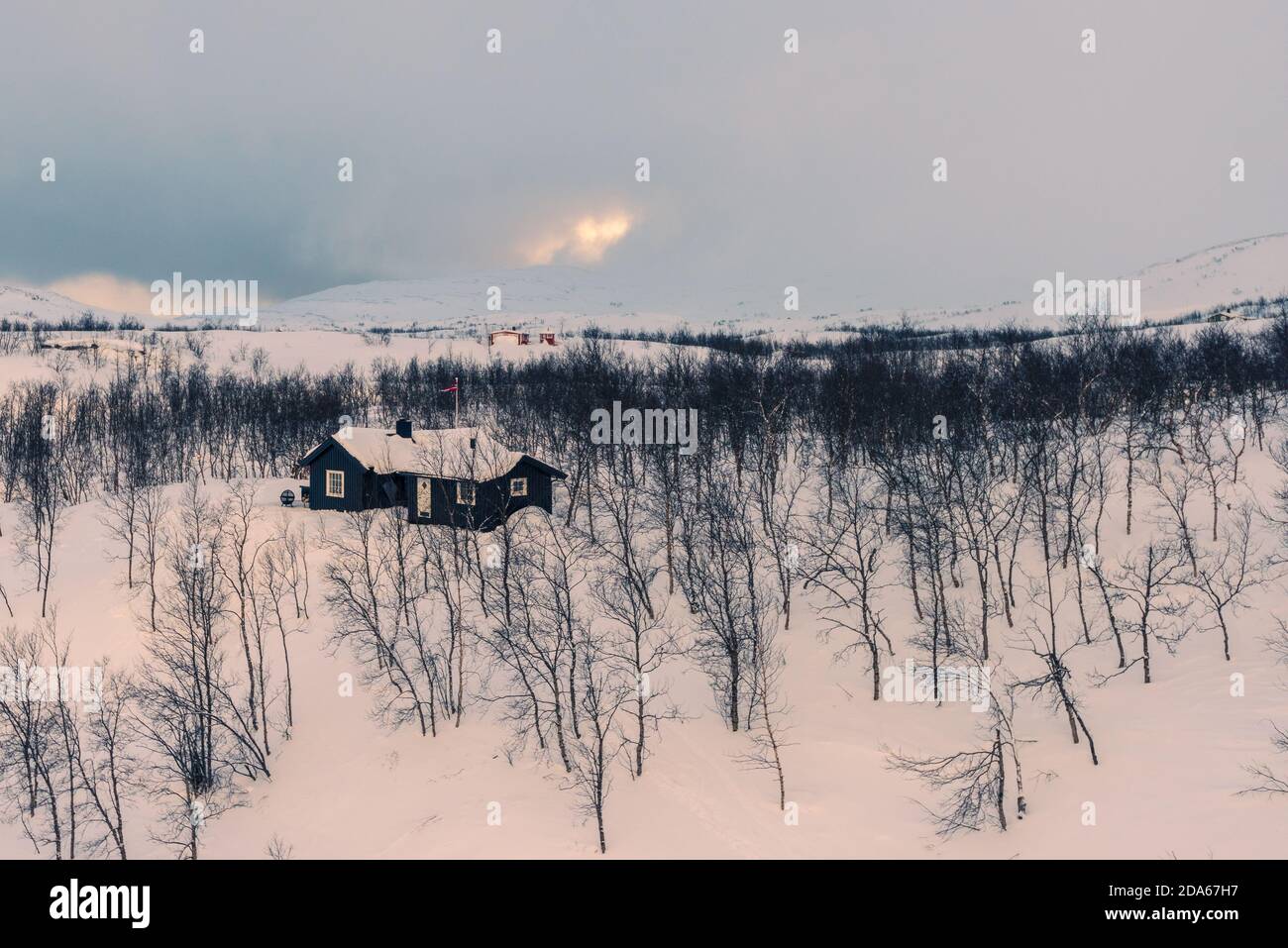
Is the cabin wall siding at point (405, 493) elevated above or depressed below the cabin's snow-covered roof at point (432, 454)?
below

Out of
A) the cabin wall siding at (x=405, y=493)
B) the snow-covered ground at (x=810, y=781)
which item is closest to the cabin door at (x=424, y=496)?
the cabin wall siding at (x=405, y=493)

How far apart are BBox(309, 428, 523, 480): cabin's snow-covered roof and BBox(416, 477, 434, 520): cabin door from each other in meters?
0.66

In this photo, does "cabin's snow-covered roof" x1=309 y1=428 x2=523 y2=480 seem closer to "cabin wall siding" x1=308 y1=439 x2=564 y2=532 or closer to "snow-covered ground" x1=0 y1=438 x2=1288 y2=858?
"cabin wall siding" x1=308 y1=439 x2=564 y2=532

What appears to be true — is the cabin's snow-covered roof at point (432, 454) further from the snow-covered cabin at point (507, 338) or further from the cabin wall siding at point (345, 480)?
the snow-covered cabin at point (507, 338)

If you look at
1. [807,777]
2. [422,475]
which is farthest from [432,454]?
[807,777]

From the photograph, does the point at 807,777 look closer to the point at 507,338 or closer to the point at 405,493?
the point at 405,493

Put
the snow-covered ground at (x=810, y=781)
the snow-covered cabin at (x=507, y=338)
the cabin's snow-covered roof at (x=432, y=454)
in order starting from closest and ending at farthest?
the snow-covered ground at (x=810, y=781) < the cabin's snow-covered roof at (x=432, y=454) < the snow-covered cabin at (x=507, y=338)

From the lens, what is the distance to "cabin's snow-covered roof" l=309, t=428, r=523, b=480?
4500 centimetres

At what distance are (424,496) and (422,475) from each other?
4.68 ft

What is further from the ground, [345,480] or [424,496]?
[345,480]

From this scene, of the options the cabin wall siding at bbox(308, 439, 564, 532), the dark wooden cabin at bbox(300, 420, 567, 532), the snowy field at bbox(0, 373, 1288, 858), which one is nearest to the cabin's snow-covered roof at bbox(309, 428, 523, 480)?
the dark wooden cabin at bbox(300, 420, 567, 532)

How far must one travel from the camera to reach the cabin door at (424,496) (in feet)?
150

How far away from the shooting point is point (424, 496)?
151ft
